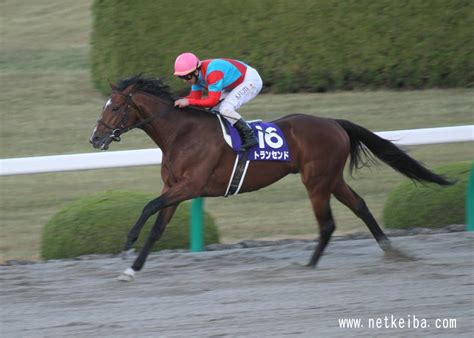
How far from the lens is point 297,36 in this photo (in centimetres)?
1345

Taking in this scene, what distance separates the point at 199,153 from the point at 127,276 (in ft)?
3.36

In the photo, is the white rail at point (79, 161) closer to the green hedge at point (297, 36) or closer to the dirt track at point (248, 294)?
the dirt track at point (248, 294)

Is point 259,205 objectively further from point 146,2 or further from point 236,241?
point 146,2

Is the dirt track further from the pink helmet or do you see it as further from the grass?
the grass

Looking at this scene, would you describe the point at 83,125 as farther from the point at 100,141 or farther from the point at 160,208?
the point at 160,208

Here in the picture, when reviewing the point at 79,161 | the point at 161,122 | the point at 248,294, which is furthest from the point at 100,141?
the point at 248,294

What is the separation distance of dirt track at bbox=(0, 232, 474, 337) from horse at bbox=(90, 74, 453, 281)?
319mm

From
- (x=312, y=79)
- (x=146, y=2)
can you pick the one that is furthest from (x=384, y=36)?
(x=146, y=2)

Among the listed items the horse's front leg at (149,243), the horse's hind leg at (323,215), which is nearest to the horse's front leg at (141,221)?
the horse's front leg at (149,243)

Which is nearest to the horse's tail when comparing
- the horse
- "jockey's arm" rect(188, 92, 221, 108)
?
the horse

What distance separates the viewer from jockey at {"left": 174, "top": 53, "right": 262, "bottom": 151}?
6.67 m

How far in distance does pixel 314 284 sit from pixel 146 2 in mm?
7860

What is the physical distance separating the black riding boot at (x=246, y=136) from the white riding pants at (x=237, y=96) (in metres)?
0.05

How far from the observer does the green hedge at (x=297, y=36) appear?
43.5ft
